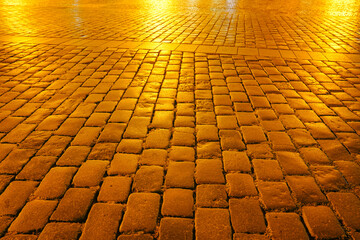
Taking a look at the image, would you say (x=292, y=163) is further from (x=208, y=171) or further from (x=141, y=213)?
(x=141, y=213)

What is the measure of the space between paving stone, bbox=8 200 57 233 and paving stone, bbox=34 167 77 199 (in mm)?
74

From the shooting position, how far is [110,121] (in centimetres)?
301

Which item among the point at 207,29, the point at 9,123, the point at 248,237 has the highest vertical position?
A: the point at 207,29

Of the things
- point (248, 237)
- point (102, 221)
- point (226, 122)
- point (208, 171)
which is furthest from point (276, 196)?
point (102, 221)

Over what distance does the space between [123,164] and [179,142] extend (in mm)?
607

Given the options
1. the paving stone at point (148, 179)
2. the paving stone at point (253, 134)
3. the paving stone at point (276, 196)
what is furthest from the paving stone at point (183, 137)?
the paving stone at point (276, 196)

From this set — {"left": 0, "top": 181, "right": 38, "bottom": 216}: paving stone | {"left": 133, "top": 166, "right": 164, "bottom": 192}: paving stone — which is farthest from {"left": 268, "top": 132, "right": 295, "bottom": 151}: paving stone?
{"left": 0, "top": 181, "right": 38, "bottom": 216}: paving stone

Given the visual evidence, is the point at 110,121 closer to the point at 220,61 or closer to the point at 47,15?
the point at 220,61

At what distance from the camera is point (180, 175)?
2213 millimetres

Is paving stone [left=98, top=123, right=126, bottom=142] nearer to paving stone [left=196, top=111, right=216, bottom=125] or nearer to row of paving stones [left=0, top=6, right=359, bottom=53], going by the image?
paving stone [left=196, top=111, right=216, bottom=125]

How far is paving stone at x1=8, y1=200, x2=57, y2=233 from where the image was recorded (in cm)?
175

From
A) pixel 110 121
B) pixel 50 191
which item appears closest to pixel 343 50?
pixel 110 121

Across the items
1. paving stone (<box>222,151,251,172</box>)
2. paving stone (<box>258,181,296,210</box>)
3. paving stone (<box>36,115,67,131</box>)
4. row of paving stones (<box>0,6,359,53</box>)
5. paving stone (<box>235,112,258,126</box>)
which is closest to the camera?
paving stone (<box>258,181,296,210</box>)

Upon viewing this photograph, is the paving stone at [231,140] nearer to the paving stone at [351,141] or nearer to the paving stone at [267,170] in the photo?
the paving stone at [267,170]
